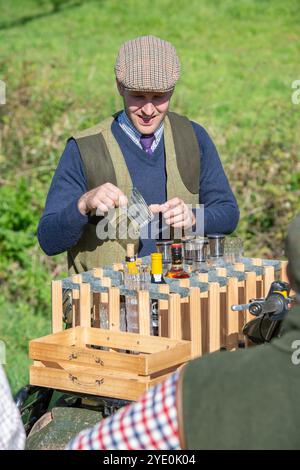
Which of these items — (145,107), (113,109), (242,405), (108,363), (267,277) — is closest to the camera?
(242,405)

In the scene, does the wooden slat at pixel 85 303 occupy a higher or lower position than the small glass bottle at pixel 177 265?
lower

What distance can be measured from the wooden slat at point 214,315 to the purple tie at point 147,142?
3.07 ft

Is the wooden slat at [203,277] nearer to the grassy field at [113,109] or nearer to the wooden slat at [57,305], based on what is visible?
the wooden slat at [57,305]

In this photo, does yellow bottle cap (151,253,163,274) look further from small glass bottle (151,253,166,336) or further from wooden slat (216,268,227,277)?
wooden slat (216,268,227,277)

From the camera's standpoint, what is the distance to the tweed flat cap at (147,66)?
423 cm

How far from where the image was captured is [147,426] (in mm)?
2402

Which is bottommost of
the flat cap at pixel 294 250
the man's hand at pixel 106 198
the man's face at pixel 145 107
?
the flat cap at pixel 294 250

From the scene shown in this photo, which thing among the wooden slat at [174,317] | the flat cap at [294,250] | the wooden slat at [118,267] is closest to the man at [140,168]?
the wooden slat at [118,267]

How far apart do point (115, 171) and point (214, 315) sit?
894 mm

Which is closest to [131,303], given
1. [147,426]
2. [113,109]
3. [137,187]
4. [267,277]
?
[267,277]

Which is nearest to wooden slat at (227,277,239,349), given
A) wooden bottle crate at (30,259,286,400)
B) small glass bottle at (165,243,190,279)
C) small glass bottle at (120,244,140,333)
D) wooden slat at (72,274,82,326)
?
wooden bottle crate at (30,259,286,400)

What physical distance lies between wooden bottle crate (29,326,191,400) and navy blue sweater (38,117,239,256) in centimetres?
53

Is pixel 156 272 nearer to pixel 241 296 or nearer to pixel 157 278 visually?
pixel 157 278
